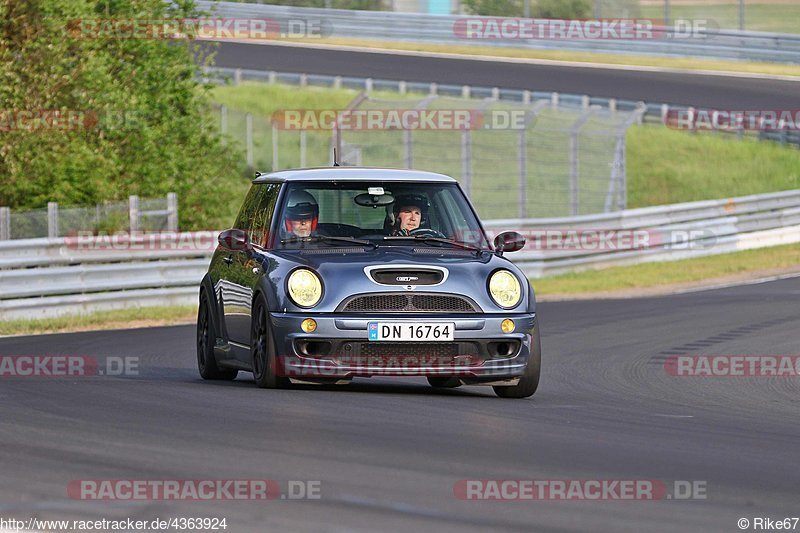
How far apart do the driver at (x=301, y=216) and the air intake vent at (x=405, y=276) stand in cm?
98

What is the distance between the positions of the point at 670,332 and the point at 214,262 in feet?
21.2

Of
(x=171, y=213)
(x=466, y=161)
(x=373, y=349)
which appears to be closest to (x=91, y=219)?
(x=171, y=213)

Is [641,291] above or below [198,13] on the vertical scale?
below

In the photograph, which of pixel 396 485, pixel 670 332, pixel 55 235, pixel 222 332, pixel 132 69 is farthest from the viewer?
pixel 132 69

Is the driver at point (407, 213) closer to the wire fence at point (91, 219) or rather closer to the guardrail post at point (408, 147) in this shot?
the wire fence at point (91, 219)

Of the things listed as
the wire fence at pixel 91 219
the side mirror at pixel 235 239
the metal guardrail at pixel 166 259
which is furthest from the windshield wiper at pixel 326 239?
the wire fence at pixel 91 219

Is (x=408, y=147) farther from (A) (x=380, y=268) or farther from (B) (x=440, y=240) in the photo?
(A) (x=380, y=268)

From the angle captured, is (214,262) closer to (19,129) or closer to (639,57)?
(19,129)

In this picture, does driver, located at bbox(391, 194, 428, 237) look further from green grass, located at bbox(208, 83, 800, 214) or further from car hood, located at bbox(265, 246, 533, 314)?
green grass, located at bbox(208, 83, 800, 214)

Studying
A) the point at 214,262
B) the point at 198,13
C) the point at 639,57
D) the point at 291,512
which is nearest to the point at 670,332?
the point at 214,262

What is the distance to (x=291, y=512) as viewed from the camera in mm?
6293

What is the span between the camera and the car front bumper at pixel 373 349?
10.4m

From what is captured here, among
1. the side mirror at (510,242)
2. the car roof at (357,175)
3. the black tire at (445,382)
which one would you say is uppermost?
the car roof at (357,175)

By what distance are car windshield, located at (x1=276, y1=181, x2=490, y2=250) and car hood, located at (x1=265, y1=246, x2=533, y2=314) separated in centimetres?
35
